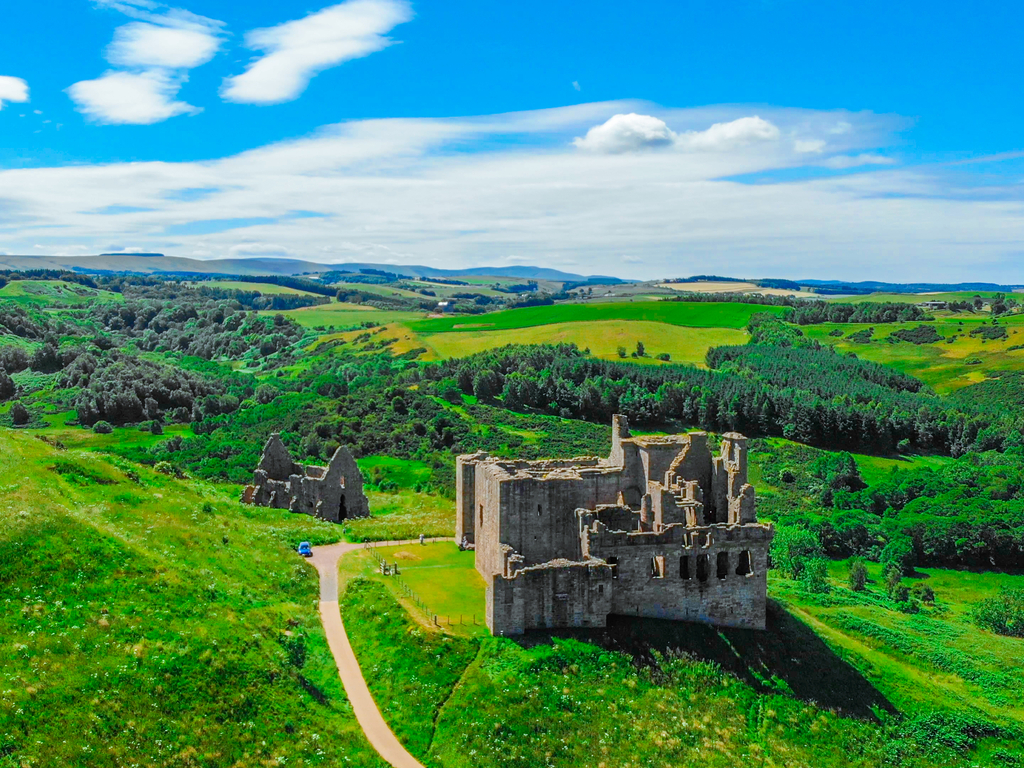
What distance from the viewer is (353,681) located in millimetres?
48594

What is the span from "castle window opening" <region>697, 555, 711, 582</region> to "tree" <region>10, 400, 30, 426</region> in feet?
491

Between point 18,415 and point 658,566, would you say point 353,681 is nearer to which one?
point 658,566

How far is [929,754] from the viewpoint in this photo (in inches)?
2032

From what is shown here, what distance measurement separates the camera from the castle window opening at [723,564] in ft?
187

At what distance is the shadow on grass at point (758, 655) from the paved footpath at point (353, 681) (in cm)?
1001

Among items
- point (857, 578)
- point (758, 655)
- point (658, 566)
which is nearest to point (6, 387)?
point (857, 578)

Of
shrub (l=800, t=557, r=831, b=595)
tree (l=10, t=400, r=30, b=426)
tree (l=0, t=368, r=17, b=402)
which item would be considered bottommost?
shrub (l=800, t=557, r=831, b=595)

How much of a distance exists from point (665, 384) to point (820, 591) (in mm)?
94226

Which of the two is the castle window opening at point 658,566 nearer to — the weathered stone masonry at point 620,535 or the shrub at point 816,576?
the weathered stone masonry at point 620,535

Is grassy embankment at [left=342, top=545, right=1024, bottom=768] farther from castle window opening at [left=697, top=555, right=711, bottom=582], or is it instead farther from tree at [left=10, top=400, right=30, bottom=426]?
tree at [left=10, top=400, right=30, bottom=426]

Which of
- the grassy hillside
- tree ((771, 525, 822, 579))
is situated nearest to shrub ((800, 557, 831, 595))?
tree ((771, 525, 822, 579))

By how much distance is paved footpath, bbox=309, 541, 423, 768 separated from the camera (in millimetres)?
43438

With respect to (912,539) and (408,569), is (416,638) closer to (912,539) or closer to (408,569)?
(408,569)

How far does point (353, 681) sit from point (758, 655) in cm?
2607
